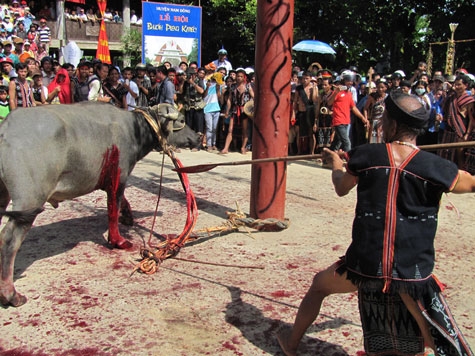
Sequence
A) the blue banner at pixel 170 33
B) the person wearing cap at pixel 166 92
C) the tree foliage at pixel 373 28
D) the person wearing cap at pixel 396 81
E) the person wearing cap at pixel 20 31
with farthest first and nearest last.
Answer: the tree foliage at pixel 373 28, the person wearing cap at pixel 20 31, the blue banner at pixel 170 33, the person wearing cap at pixel 166 92, the person wearing cap at pixel 396 81

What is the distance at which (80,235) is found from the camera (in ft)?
18.3

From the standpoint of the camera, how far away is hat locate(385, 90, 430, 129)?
2.59m

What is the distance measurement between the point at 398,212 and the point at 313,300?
81 cm

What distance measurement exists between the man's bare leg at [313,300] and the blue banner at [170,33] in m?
14.2

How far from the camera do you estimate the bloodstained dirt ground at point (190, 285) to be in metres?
3.44

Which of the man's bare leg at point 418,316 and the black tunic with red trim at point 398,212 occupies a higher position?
the black tunic with red trim at point 398,212

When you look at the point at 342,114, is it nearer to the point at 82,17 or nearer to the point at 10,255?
the point at 10,255

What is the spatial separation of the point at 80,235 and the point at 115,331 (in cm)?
227

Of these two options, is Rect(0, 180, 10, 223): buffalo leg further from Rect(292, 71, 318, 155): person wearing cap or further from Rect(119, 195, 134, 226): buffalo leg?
Rect(292, 71, 318, 155): person wearing cap

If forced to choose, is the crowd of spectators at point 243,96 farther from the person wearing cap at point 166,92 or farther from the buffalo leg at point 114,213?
the buffalo leg at point 114,213

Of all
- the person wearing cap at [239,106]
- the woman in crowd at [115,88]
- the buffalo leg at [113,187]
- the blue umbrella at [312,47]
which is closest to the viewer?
the buffalo leg at [113,187]

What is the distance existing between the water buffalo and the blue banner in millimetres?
11571

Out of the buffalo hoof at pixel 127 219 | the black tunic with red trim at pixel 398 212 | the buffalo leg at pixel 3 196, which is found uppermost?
the black tunic with red trim at pixel 398 212

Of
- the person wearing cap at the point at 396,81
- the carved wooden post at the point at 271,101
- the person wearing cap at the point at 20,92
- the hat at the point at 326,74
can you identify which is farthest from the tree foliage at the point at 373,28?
the carved wooden post at the point at 271,101
